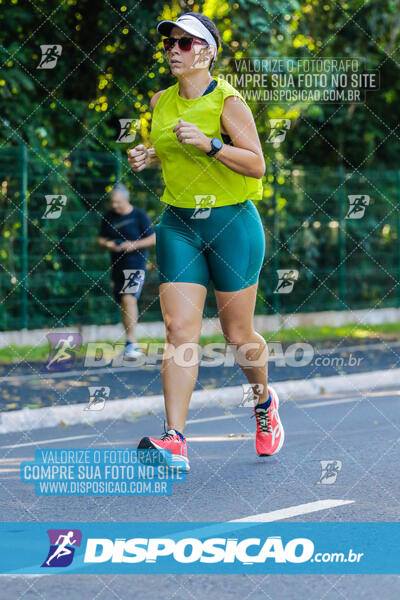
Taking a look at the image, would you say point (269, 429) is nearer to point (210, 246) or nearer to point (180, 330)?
point (180, 330)

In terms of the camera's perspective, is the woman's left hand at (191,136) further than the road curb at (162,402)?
No

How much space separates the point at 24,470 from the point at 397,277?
12.9 metres

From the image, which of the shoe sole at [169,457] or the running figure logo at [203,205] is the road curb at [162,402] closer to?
the shoe sole at [169,457]

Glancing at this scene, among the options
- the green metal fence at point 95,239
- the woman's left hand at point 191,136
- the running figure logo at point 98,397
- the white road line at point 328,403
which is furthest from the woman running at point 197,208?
the green metal fence at point 95,239

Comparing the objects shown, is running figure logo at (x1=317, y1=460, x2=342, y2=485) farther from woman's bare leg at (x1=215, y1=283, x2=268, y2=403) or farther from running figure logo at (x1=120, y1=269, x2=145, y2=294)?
running figure logo at (x1=120, y1=269, x2=145, y2=294)

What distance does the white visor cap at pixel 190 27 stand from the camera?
19.5ft

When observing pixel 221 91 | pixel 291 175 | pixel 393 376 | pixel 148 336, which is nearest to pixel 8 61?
pixel 148 336

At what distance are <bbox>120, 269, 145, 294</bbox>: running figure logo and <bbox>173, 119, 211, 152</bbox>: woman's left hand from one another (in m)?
6.59

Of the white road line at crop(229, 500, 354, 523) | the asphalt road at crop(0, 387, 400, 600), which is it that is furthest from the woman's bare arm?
the white road line at crop(229, 500, 354, 523)

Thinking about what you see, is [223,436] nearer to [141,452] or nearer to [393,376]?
[141,452]

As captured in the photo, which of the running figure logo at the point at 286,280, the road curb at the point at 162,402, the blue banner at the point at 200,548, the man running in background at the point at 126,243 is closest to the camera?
the blue banner at the point at 200,548

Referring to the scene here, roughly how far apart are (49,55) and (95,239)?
2.40 m

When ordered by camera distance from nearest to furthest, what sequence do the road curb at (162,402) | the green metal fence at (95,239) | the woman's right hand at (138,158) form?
the woman's right hand at (138,158) < the road curb at (162,402) < the green metal fence at (95,239)

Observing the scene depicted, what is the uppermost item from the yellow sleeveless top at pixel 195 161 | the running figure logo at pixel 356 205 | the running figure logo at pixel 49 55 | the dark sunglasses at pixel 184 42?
the dark sunglasses at pixel 184 42
